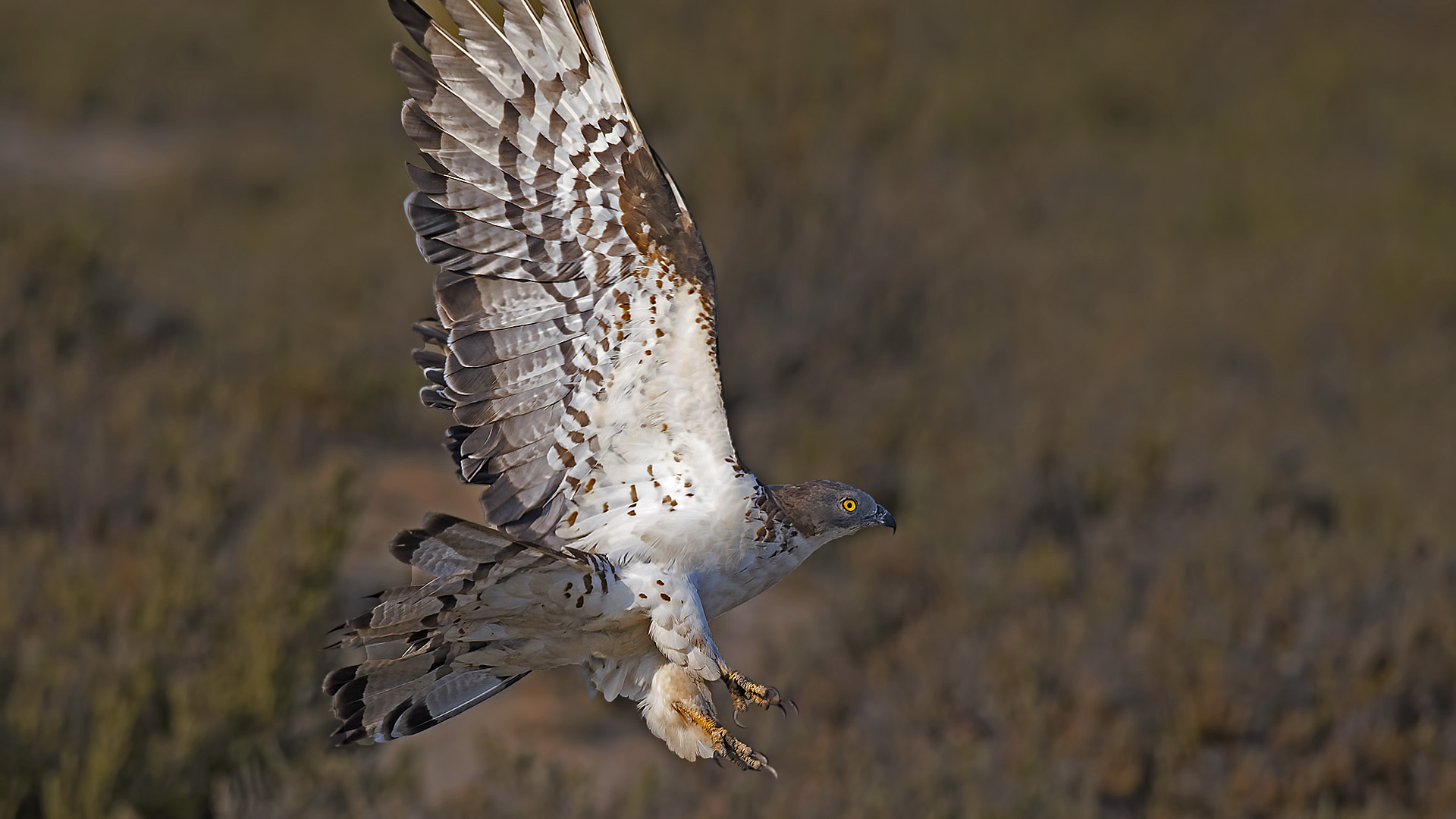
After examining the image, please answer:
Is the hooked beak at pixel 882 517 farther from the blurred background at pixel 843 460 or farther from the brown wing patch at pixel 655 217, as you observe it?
the blurred background at pixel 843 460

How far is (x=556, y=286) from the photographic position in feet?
9.74

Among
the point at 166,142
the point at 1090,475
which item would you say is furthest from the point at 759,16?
the point at 166,142

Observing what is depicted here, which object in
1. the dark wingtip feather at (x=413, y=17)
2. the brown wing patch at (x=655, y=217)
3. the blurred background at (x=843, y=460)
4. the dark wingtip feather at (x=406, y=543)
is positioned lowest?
the blurred background at (x=843, y=460)

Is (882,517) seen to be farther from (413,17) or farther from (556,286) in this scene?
(413,17)

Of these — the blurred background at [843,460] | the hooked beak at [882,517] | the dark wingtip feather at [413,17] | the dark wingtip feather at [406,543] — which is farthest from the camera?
the blurred background at [843,460]

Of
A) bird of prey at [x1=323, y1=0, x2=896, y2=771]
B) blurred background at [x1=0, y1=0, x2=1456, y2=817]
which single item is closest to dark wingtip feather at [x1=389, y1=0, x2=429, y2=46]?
bird of prey at [x1=323, y1=0, x2=896, y2=771]

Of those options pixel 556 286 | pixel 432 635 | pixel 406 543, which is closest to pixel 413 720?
pixel 432 635

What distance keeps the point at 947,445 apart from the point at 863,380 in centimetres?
75

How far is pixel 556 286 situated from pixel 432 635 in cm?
82

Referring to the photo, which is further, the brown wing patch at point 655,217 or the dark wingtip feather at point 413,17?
the brown wing patch at point 655,217

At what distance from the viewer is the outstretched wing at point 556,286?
2871 mm

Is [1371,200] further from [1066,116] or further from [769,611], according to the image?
[769,611]

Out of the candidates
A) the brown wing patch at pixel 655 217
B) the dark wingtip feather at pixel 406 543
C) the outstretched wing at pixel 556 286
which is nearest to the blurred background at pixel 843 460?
the outstretched wing at pixel 556 286

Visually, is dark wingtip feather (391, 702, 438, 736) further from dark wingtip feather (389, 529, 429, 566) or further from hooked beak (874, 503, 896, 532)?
hooked beak (874, 503, 896, 532)
